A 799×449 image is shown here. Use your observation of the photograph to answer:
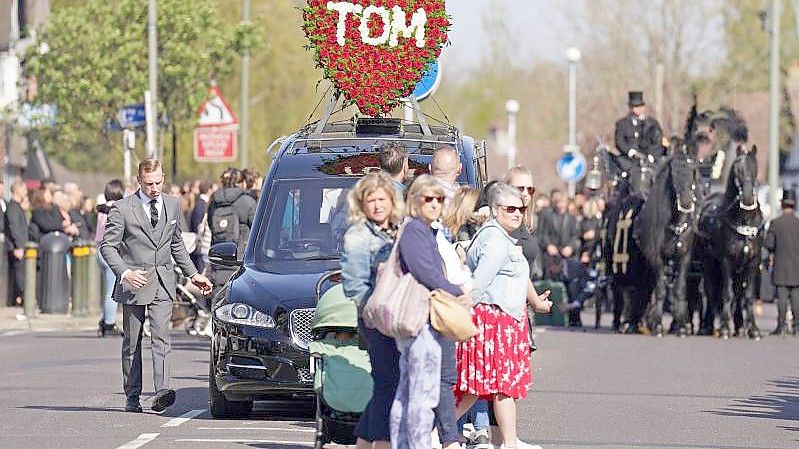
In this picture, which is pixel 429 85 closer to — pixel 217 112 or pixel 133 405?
pixel 133 405

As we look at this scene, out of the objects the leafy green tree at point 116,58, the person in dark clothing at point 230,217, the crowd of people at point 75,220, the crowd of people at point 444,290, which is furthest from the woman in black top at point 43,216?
the crowd of people at point 444,290

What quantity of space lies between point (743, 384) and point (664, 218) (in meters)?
8.11

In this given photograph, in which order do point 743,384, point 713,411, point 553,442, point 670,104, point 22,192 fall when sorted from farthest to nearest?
point 670,104 → point 22,192 → point 743,384 → point 713,411 → point 553,442

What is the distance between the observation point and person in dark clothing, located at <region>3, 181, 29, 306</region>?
29172 millimetres

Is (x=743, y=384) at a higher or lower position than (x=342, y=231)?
lower

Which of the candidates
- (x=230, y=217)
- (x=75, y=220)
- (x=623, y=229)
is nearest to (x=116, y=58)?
(x=75, y=220)

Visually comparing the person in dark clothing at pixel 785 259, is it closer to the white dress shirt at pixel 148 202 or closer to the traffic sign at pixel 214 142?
the traffic sign at pixel 214 142

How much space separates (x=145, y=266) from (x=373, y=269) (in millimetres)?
4376

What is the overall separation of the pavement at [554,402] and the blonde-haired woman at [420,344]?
197 centimetres

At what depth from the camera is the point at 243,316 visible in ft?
46.1

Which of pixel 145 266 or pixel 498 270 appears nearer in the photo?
pixel 498 270

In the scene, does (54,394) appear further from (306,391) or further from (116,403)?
(306,391)

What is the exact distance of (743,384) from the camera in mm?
18500

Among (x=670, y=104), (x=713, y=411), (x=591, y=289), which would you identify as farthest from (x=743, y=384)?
(x=670, y=104)
